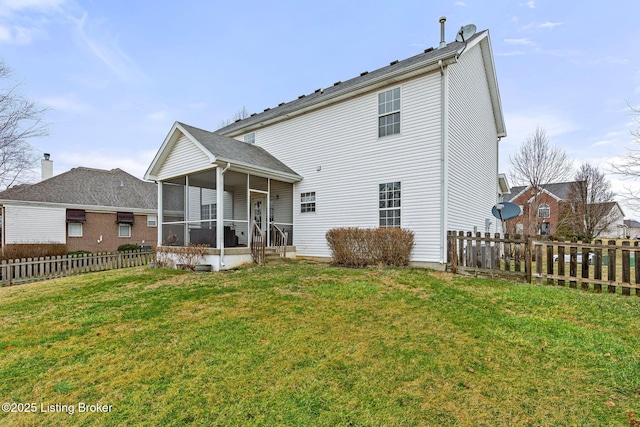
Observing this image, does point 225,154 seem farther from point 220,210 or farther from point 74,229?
point 74,229

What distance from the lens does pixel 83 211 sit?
20828 mm

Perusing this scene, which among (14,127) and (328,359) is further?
(14,127)

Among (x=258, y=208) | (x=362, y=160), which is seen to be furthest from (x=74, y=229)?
(x=362, y=160)

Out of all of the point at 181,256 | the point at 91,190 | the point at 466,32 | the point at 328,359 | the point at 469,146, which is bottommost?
the point at 328,359

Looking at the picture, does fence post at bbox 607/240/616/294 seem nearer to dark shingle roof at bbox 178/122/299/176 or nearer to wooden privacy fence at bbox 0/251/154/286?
dark shingle roof at bbox 178/122/299/176

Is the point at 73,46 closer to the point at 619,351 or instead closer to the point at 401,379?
the point at 401,379

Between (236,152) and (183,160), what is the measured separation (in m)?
2.10

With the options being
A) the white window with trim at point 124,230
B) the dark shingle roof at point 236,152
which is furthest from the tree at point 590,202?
the white window with trim at point 124,230

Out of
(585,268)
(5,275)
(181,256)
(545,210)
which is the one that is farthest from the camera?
(545,210)

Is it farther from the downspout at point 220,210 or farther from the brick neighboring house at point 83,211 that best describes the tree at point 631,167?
the brick neighboring house at point 83,211

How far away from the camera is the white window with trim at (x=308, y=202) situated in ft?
40.4

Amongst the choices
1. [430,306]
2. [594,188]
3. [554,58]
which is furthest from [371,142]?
[594,188]

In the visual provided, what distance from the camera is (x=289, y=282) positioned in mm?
7234

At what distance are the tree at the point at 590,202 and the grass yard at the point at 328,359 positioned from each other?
26443 mm
